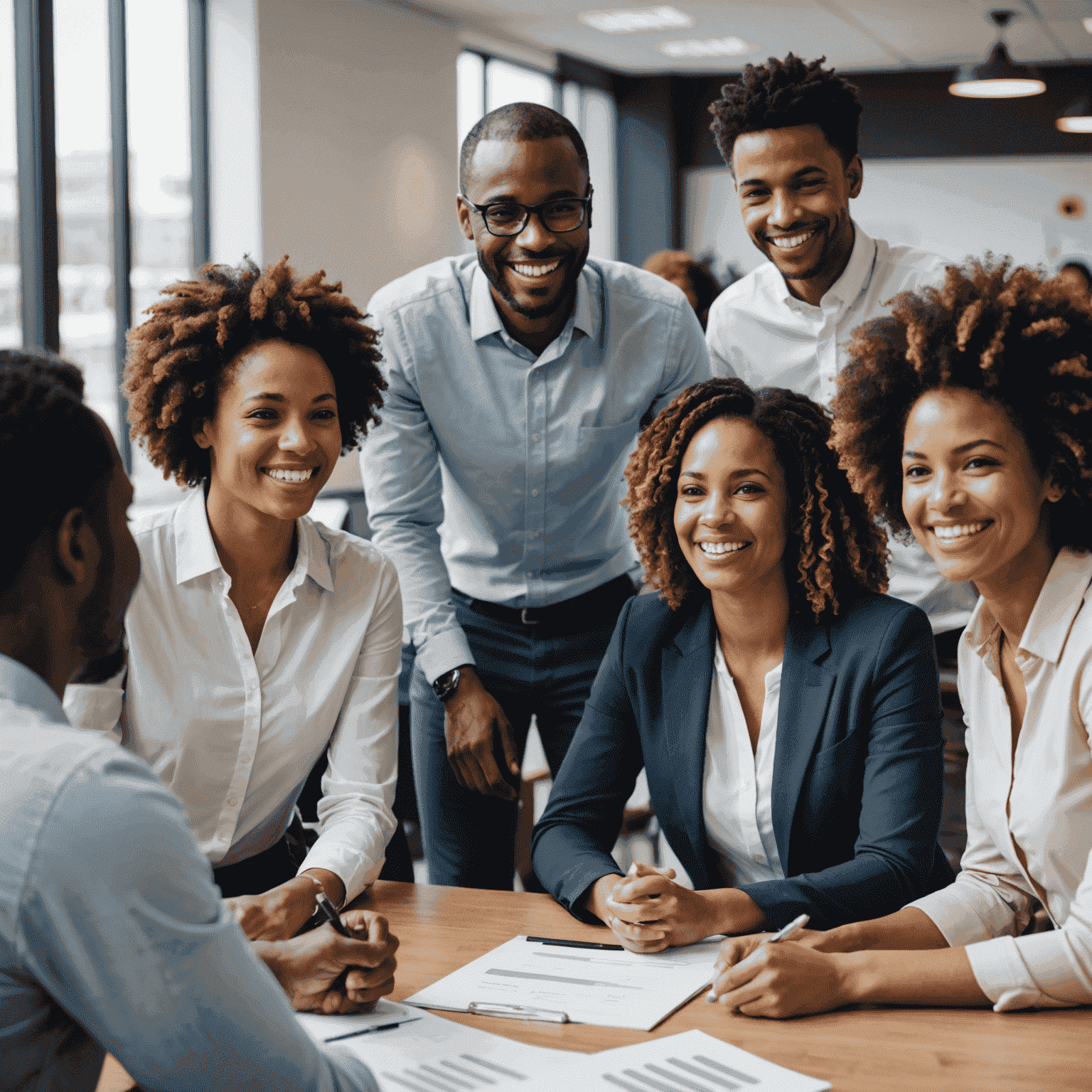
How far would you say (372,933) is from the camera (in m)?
1.42

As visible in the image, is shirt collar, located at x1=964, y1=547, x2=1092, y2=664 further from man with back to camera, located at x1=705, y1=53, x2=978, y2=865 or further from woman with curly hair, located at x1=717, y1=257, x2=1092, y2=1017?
man with back to camera, located at x1=705, y1=53, x2=978, y2=865

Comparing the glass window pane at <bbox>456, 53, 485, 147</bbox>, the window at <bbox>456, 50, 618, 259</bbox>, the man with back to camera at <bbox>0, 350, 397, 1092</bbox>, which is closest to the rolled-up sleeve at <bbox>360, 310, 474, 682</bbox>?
the man with back to camera at <bbox>0, 350, 397, 1092</bbox>

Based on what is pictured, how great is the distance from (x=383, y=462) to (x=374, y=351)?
1.38ft

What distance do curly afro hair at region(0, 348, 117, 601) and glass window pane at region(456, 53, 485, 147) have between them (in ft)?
24.8

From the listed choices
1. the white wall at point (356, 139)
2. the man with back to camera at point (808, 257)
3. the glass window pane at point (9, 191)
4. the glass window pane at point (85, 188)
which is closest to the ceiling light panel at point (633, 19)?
the white wall at point (356, 139)

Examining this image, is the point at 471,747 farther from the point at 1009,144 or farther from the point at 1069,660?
the point at 1009,144

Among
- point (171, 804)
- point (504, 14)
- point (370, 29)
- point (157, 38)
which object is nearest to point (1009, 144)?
point (504, 14)

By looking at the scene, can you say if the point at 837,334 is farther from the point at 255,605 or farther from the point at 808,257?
the point at 255,605

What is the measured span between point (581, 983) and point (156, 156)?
5333 millimetres

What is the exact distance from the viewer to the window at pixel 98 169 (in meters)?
5.00

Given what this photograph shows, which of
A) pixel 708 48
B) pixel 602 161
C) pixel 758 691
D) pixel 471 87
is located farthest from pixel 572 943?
pixel 602 161

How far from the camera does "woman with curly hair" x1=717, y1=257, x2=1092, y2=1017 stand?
1536 millimetres

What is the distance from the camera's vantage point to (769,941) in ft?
4.61

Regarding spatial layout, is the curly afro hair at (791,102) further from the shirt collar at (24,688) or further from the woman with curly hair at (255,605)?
the shirt collar at (24,688)
